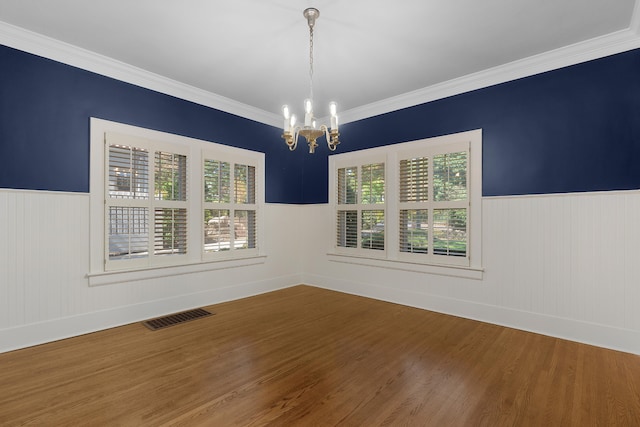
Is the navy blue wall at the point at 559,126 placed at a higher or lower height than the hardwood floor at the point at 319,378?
higher

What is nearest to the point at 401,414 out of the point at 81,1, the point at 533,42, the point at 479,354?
the point at 479,354

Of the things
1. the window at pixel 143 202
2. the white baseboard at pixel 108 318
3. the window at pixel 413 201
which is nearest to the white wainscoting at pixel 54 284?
the white baseboard at pixel 108 318

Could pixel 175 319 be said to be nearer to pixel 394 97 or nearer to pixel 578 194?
pixel 394 97

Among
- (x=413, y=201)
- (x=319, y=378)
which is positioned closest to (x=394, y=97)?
(x=413, y=201)

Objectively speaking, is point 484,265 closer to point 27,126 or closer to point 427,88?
point 427,88


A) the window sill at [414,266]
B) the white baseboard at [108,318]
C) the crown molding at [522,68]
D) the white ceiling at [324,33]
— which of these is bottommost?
the white baseboard at [108,318]

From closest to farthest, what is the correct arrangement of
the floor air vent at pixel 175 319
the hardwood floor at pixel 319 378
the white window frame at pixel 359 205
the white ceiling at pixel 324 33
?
the hardwood floor at pixel 319 378
the white ceiling at pixel 324 33
the floor air vent at pixel 175 319
the white window frame at pixel 359 205

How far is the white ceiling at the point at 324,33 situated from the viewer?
2.48 m

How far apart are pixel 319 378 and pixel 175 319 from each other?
209 cm

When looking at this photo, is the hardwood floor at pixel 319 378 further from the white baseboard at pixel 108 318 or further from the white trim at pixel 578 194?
the white trim at pixel 578 194

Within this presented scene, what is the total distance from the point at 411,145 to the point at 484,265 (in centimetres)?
176

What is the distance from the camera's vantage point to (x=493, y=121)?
357 centimetres

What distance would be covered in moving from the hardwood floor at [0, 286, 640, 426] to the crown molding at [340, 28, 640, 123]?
2.76 meters

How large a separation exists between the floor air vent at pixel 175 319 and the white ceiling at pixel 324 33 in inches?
112
